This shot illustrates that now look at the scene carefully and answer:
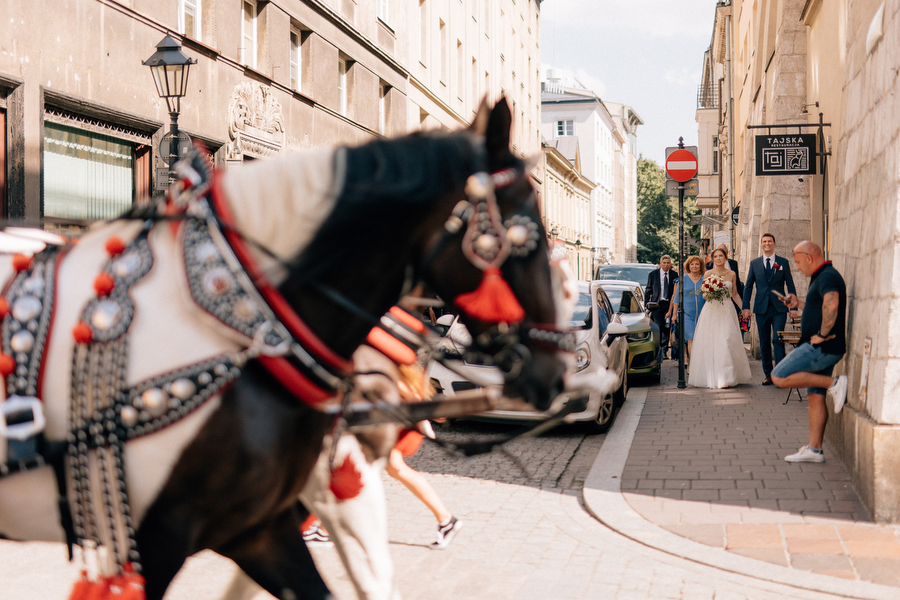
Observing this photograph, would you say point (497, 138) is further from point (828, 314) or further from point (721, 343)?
point (721, 343)

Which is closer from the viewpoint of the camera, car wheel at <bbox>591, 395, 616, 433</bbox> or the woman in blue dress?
car wheel at <bbox>591, 395, 616, 433</bbox>

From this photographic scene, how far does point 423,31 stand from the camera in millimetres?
28281

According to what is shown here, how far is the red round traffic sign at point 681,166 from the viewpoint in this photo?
13.9m

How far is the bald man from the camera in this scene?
7129 millimetres

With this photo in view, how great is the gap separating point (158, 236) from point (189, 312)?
0.25m

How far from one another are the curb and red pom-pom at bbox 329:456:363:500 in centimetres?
296

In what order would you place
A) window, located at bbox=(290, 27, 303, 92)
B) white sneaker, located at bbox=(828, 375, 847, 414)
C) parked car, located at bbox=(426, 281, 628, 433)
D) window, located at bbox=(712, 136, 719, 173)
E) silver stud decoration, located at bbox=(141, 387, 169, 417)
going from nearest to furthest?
1. silver stud decoration, located at bbox=(141, 387, 169, 417)
2. white sneaker, located at bbox=(828, 375, 847, 414)
3. parked car, located at bbox=(426, 281, 628, 433)
4. window, located at bbox=(290, 27, 303, 92)
5. window, located at bbox=(712, 136, 719, 173)

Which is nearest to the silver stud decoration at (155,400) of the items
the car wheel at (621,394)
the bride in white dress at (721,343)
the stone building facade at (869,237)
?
the stone building facade at (869,237)

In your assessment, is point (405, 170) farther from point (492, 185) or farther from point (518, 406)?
point (518, 406)

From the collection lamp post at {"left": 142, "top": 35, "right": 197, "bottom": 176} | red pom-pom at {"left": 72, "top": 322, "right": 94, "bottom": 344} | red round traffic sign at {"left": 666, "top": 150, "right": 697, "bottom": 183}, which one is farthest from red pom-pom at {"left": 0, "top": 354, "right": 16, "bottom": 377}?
red round traffic sign at {"left": 666, "top": 150, "right": 697, "bottom": 183}

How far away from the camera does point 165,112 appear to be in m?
13.3

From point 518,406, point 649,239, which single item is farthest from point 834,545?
point 649,239

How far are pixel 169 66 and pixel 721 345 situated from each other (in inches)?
334

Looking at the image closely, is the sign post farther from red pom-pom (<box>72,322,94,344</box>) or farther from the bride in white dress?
red pom-pom (<box>72,322,94,344</box>)
